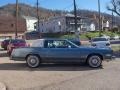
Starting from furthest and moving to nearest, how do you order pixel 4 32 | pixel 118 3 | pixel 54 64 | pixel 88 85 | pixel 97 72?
pixel 4 32
pixel 118 3
pixel 54 64
pixel 97 72
pixel 88 85

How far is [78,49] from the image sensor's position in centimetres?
1662

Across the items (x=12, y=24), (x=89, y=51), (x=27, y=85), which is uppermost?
(x=12, y=24)

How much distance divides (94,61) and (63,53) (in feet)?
5.45

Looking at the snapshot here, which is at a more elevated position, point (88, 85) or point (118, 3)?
point (118, 3)

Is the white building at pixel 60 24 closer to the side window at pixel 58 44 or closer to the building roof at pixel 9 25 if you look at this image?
the building roof at pixel 9 25

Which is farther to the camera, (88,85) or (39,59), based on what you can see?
(39,59)

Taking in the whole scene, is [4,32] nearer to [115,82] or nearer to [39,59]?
[39,59]

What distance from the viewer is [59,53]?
16734 millimetres

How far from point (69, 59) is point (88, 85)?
17.5ft

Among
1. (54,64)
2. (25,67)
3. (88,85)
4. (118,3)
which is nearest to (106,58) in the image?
(54,64)

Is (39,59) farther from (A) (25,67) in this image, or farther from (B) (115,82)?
(B) (115,82)

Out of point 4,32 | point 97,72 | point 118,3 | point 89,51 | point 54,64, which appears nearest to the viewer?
point 97,72

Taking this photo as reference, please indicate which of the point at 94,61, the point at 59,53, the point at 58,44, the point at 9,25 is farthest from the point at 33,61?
the point at 9,25

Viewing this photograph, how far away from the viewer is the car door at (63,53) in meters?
16.6
